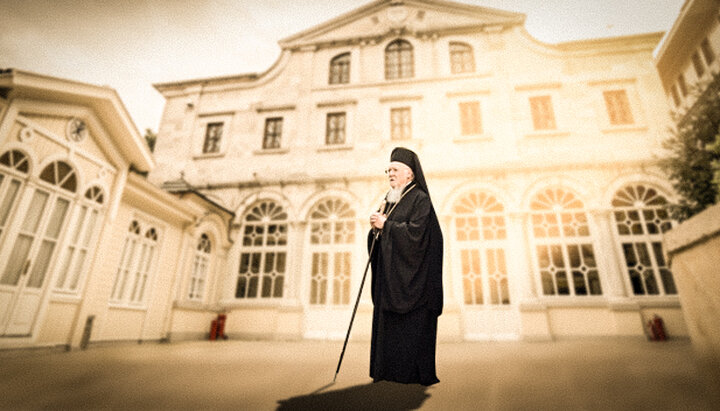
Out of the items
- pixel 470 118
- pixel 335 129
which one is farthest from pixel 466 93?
pixel 335 129

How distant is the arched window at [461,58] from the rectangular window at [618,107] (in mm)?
4169

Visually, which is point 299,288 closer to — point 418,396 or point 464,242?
point 464,242

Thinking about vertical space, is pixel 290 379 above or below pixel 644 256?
below

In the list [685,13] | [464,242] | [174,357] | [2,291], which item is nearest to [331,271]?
[464,242]

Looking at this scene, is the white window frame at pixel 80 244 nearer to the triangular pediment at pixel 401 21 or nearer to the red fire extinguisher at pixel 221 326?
the red fire extinguisher at pixel 221 326

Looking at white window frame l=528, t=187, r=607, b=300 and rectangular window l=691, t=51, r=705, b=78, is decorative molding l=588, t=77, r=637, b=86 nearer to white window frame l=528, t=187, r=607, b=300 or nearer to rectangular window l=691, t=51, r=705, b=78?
rectangular window l=691, t=51, r=705, b=78

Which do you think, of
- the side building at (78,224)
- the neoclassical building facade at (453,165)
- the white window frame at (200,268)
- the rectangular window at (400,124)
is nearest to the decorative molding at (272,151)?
the neoclassical building facade at (453,165)

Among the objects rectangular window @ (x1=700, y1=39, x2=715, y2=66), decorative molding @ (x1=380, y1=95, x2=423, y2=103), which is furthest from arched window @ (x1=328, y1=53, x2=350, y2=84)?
rectangular window @ (x1=700, y1=39, x2=715, y2=66)

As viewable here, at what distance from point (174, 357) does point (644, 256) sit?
35.2ft

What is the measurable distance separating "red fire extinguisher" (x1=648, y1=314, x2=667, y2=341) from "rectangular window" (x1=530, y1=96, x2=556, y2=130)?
5.64 meters

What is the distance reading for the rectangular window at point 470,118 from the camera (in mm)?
10352

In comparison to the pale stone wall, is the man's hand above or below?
above

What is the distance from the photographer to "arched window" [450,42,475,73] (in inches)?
438

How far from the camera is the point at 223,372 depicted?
387cm
